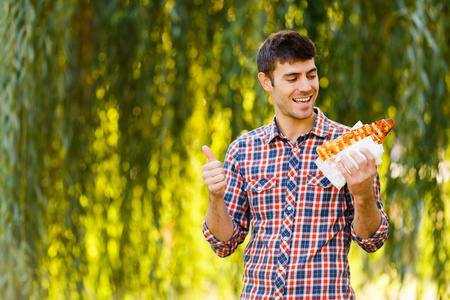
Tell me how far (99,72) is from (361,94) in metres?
1.18

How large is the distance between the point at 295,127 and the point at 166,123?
4.28 feet

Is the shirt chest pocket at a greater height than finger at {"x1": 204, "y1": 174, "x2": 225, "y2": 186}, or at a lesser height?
lesser

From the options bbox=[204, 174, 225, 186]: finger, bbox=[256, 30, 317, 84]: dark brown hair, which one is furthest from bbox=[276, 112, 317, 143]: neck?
bbox=[204, 174, 225, 186]: finger

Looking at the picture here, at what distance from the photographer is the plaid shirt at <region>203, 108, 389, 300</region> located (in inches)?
60.4

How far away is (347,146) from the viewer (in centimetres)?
147

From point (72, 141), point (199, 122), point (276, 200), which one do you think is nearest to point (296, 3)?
point (199, 122)

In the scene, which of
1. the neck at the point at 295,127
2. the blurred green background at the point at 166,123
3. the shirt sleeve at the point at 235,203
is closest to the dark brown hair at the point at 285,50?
the neck at the point at 295,127

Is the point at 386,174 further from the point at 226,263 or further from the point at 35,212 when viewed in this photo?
the point at 35,212

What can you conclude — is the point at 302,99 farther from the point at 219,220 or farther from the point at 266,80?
the point at 219,220

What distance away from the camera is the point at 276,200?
158 cm

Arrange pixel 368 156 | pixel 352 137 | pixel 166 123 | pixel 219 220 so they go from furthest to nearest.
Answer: pixel 166 123 < pixel 219 220 < pixel 352 137 < pixel 368 156

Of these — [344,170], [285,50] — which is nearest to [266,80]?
[285,50]

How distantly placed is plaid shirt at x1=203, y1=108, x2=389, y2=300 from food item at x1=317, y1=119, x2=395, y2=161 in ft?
0.36

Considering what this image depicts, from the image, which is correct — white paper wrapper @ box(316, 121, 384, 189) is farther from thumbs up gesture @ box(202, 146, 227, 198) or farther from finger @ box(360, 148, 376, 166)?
thumbs up gesture @ box(202, 146, 227, 198)
